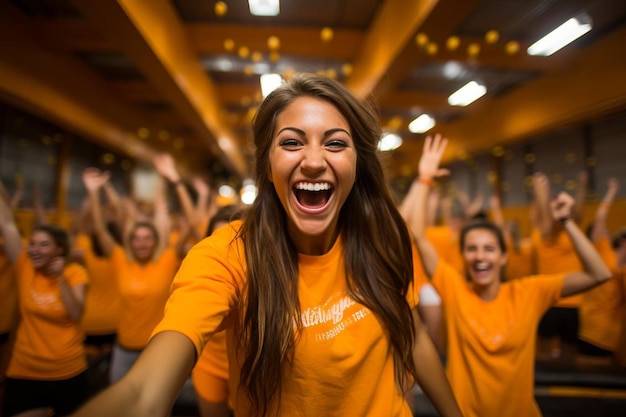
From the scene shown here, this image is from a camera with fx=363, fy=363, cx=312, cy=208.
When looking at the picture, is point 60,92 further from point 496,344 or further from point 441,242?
point 496,344

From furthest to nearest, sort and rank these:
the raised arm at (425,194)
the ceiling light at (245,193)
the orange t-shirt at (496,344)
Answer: the ceiling light at (245,193), the raised arm at (425,194), the orange t-shirt at (496,344)

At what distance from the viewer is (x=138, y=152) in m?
7.10

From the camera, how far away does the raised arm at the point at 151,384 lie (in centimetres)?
59

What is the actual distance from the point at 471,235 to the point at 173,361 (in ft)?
5.11

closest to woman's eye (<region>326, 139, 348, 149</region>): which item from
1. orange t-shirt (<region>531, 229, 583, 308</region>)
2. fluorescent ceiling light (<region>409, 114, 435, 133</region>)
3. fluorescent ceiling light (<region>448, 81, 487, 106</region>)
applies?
orange t-shirt (<region>531, 229, 583, 308</region>)

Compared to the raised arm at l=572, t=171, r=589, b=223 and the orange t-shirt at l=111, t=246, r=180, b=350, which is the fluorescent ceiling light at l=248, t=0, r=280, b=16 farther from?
the raised arm at l=572, t=171, r=589, b=223

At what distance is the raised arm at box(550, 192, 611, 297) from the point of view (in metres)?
1.53

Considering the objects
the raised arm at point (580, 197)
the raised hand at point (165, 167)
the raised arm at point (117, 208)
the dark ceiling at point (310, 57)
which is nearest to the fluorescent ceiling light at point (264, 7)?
the dark ceiling at point (310, 57)

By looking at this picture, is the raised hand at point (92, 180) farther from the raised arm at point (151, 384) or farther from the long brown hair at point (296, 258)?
the raised arm at point (151, 384)

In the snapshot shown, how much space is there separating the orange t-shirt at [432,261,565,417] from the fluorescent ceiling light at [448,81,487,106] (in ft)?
14.4

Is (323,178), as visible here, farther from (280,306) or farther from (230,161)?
(230,161)

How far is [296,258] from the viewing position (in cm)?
104

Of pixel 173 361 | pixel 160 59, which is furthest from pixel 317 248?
pixel 160 59

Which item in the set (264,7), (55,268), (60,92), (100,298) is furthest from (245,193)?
(55,268)
